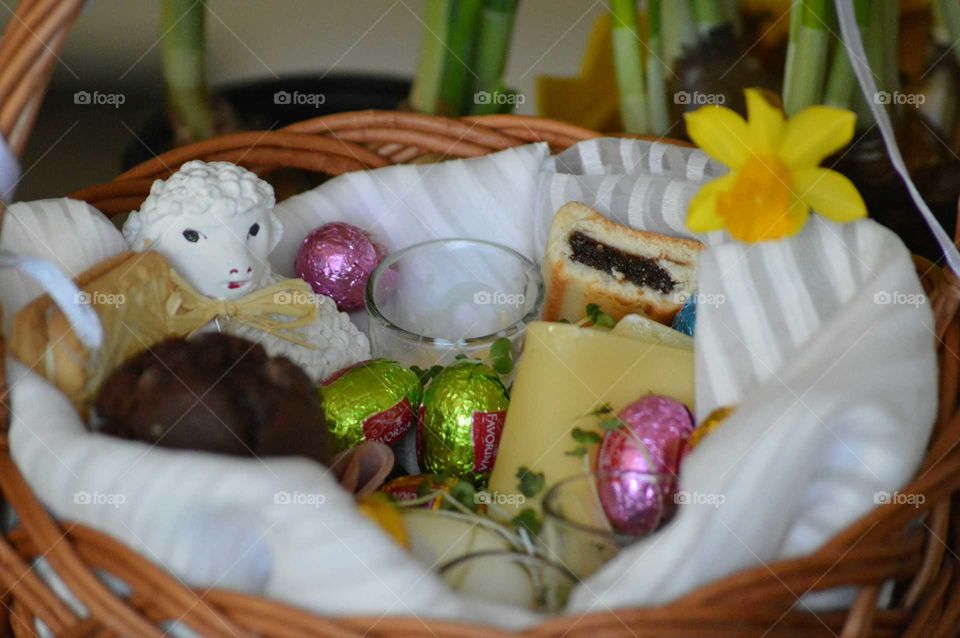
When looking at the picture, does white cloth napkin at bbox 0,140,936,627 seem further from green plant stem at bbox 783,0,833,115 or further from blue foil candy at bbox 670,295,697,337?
green plant stem at bbox 783,0,833,115

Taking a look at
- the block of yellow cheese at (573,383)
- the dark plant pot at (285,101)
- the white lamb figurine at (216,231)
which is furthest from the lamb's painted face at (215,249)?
the dark plant pot at (285,101)

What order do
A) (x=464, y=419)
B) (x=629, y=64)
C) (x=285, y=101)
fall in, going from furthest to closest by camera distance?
(x=285, y=101)
(x=629, y=64)
(x=464, y=419)

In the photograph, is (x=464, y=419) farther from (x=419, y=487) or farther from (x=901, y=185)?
(x=901, y=185)

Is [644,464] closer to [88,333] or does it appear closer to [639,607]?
[639,607]

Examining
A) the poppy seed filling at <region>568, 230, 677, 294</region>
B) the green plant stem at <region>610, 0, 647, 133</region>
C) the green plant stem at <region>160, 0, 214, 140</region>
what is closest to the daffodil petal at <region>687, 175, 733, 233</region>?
the poppy seed filling at <region>568, 230, 677, 294</region>

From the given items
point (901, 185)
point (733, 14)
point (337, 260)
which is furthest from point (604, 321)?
point (733, 14)

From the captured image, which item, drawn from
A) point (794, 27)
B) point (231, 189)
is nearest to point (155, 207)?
point (231, 189)
